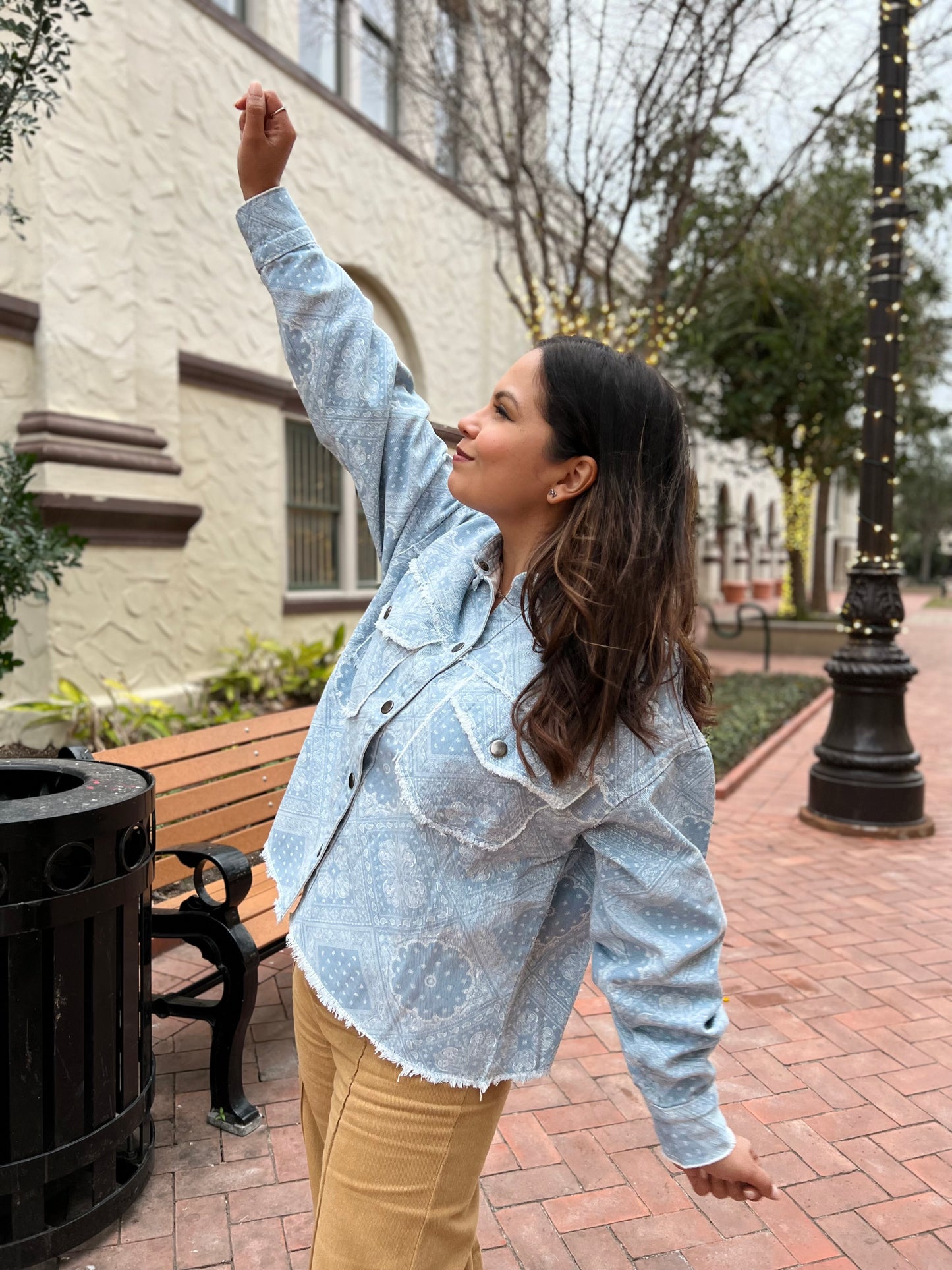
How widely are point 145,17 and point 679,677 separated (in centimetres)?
772

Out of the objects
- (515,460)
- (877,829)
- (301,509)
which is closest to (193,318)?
(301,509)

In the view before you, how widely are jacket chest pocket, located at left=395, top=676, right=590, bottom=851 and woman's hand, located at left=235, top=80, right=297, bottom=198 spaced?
89 cm

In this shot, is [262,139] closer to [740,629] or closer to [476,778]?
[476,778]

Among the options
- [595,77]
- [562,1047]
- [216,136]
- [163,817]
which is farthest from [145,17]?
[562,1047]

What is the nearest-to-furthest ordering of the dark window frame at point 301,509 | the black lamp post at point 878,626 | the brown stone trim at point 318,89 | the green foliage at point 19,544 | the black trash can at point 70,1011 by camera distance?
1. the black trash can at point 70,1011
2. the green foliage at point 19,544
3. the black lamp post at point 878,626
4. the brown stone trim at point 318,89
5. the dark window frame at point 301,509

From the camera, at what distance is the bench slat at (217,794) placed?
3.54 metres

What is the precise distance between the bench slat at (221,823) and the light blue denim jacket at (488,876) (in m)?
1.90

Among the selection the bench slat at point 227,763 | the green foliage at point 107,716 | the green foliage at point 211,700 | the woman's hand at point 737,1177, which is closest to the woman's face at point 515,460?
the woman's hand at point 737,1177

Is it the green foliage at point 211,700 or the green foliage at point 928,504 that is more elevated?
the green foliage at point 928,504

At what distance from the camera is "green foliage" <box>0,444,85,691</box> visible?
4539mm

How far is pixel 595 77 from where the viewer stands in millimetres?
8609

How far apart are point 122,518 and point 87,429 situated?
602 millimetres

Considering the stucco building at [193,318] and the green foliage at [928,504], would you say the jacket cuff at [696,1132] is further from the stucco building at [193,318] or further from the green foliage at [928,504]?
the green foliage at [928,504]

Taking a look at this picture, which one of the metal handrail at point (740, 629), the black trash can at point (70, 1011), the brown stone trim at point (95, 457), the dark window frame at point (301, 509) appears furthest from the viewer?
the metal handrail at point (740, 629)
